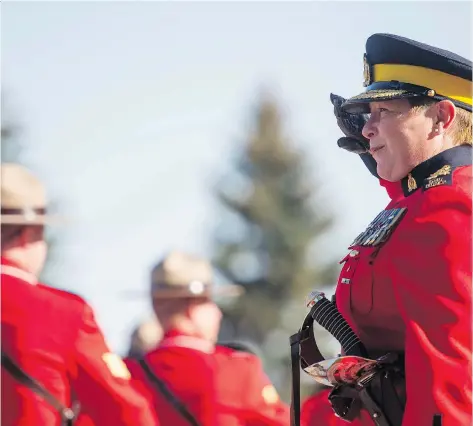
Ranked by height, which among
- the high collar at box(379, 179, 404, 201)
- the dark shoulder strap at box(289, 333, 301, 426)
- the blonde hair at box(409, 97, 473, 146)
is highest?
the blonde hair at box(409, 97, 473, 146)

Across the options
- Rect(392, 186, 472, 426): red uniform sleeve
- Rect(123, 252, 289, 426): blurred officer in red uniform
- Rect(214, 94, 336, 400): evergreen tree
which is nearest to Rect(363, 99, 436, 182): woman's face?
Rect(392, 186, 472, 426): red uniform sleeve

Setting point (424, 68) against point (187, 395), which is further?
point (187, 395)

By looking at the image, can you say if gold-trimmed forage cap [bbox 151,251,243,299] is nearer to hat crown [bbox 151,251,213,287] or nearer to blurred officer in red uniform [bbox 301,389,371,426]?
hat crown [bbox 151,251,213,287]

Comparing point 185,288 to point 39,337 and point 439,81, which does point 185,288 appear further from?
point 439,81

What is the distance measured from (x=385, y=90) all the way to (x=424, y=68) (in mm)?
152

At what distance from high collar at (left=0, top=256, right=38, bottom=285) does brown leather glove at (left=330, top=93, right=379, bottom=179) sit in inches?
60.3

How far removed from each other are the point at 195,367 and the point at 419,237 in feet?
11.0

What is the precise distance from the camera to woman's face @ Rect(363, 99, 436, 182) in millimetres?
4367

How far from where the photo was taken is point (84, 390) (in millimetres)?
5750


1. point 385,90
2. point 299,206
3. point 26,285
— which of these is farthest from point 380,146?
point 299,206

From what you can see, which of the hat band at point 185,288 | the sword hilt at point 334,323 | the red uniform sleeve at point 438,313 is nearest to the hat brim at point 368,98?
the red uniform sleeve at point 438,313

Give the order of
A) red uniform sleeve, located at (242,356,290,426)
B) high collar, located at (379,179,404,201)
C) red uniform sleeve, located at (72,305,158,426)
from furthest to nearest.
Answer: red uniform sleeve, located at (242,356,290,426) < red uniform sleeve, located at (72,305,158,426) < high collar, located at (379,179,404,201)

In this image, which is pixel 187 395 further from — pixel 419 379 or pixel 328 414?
pixel 419 379

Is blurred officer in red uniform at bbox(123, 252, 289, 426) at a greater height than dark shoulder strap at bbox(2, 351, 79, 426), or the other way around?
dark shoulder strap at bbox(2, 351, 79, 426)
